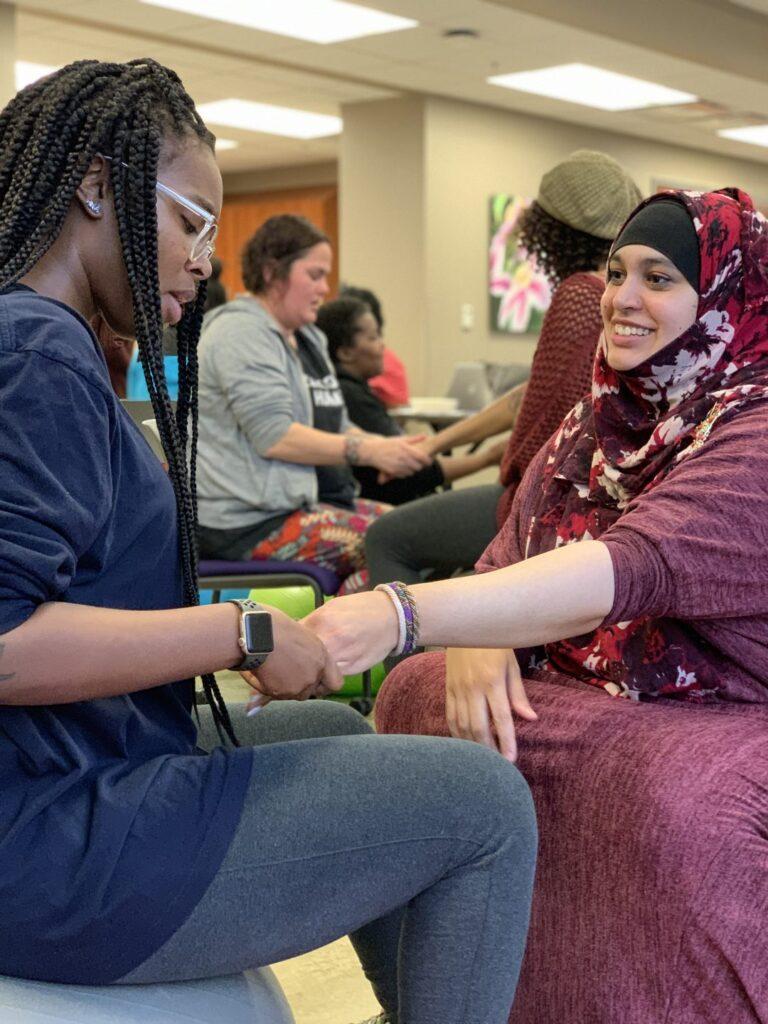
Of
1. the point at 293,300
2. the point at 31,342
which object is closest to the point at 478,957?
the point at 31,342

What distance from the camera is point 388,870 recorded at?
1198 mm

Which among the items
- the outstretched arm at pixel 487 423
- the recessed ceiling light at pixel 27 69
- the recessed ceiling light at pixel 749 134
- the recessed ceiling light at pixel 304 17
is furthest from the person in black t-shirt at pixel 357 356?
the recessed ceiling light at pixel 749 134

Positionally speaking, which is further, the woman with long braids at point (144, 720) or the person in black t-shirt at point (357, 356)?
the person in black t-shirt at point (357, 356)

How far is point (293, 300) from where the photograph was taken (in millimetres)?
3551

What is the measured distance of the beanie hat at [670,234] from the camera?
1.63 meters

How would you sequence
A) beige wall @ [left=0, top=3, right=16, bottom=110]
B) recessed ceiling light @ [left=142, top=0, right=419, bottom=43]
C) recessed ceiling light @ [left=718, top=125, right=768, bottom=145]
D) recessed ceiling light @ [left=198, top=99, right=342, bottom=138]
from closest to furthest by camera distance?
recessed ceiling light @ [left=142, top=0, right=419, bottom=43], beige wall @ [left=0, top=3, right=16, bottom=110], recessed ceiling light @ [left=198, top=99, right=342, bottom=138], recessed ceiling light @ [left=718, top=125, right=768, bottom=145]

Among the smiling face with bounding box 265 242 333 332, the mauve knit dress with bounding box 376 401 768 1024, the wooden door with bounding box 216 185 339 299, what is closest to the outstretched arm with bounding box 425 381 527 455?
the smiling face with bounding box 265 242 333 332

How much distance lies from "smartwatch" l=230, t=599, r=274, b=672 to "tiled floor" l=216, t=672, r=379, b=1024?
0.68m

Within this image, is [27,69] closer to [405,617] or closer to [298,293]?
[298,293]

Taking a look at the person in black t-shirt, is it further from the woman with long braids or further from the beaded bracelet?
the woman with long braids

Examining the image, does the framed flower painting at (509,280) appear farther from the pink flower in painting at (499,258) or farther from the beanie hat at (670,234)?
the beanie hat at (670,234)

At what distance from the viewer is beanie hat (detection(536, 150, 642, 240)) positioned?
274cm

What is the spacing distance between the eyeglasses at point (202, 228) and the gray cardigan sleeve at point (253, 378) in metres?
1.93

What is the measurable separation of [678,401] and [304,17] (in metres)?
6.05
